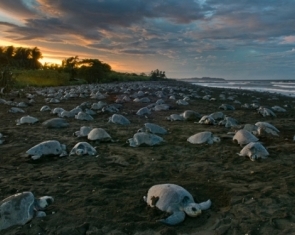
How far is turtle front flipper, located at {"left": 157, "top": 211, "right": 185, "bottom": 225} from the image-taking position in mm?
2723

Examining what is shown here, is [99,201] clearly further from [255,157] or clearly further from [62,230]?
[255,157]

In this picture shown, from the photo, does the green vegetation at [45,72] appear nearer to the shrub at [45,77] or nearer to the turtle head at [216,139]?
the shrub at [45,77]

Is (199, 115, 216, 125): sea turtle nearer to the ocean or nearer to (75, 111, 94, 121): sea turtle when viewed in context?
(75, 111, 94, 121): sea turtle

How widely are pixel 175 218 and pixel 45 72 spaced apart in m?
33.9

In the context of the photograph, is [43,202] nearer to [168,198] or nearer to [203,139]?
[168,198]

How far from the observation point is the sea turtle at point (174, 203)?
2806 millimetres

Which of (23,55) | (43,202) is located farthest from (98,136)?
(23,55)

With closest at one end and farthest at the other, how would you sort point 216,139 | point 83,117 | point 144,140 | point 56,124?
point 144,140 < point 216,139 < point 56,124 < point 83,117

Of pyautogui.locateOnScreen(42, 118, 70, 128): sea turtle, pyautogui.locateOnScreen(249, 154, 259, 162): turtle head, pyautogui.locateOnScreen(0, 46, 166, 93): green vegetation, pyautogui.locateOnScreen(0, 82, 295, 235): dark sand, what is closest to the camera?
pyautogui.locateOnScreen(0, 82, 295, 235): dark sand

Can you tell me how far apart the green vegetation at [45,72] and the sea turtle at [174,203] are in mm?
13931

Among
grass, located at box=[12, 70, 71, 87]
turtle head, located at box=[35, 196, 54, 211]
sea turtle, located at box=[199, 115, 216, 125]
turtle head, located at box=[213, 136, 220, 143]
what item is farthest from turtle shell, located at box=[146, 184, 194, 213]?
grass, located at box=[12, 70, 71, 87]

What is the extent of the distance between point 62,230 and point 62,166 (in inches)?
68.9

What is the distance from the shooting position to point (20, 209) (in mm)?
2777

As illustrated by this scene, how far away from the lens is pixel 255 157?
457cm
